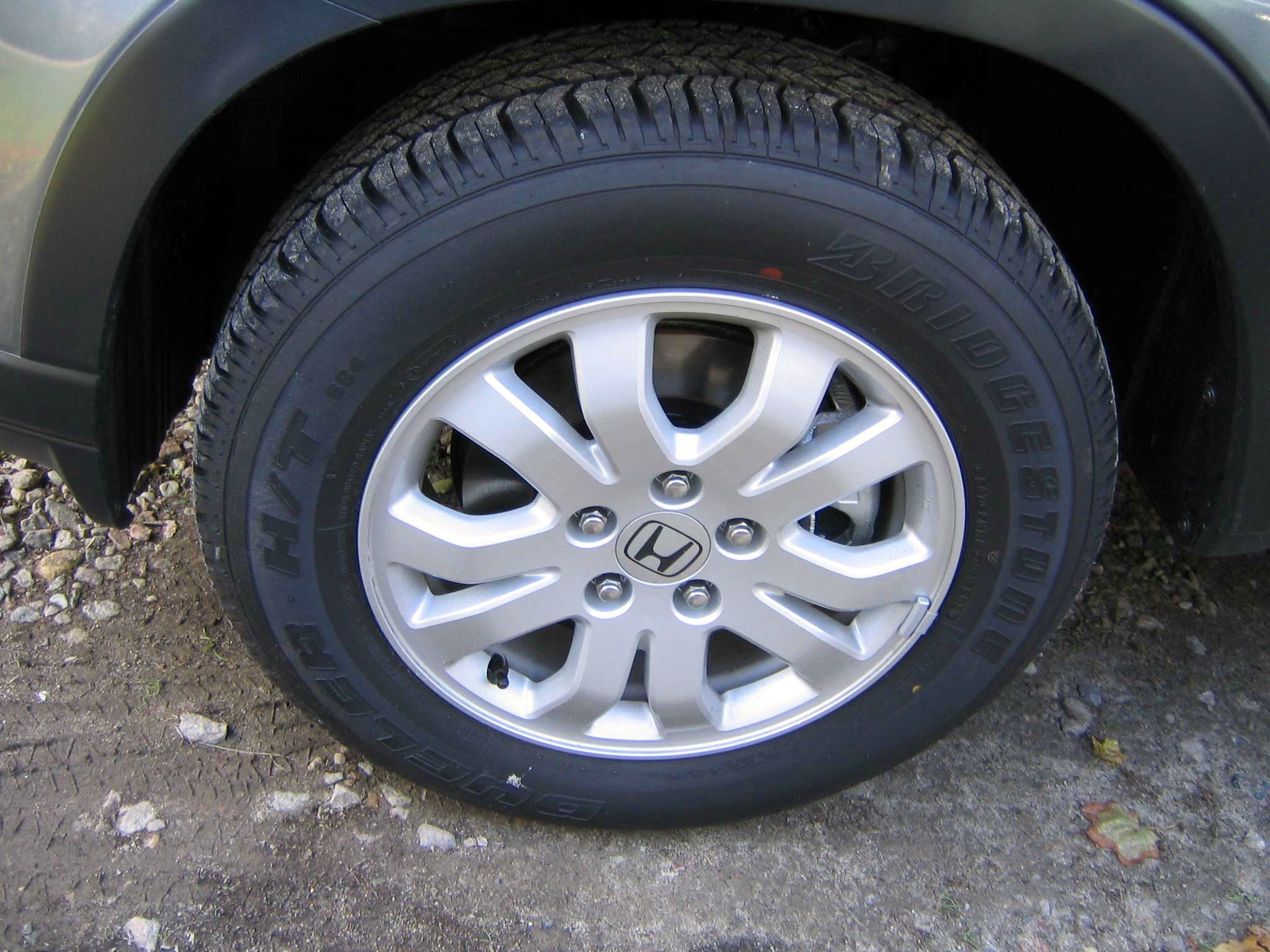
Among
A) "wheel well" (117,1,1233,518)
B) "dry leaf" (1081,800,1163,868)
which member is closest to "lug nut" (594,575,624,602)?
"wheel well" (117,1,1233,518)

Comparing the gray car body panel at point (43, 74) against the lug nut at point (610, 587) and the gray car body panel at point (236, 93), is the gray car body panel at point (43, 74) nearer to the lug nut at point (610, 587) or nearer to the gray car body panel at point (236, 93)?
the gray car body panel at point (236, 93)

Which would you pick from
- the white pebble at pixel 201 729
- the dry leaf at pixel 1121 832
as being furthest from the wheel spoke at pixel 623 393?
the dry leaf at pixel 1121 832

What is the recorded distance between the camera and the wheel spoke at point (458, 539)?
1520 millimetres

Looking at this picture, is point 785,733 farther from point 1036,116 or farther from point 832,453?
point 1036,116

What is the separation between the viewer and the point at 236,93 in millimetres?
1244

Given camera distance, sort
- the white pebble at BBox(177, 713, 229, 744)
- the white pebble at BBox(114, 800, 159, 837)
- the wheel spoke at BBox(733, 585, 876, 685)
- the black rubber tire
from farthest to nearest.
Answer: the white pebble at BBox(177, 713, 229, 744), the white pebble at BBox(114, 800, 159, 837), the wheel spoke at BBox(733, 585, 876, 685), the black rubber tire

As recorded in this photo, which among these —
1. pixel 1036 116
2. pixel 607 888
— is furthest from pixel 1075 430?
pixel 607 888

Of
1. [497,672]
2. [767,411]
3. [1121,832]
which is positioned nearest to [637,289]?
[767,411]

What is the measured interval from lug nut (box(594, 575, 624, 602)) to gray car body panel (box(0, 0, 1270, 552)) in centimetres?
77

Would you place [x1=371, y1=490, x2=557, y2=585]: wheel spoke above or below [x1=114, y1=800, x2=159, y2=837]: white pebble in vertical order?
above

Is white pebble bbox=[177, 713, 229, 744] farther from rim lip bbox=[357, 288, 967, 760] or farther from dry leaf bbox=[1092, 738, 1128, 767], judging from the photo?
dry leaf bbox=[1092, 738, 1128, 767]

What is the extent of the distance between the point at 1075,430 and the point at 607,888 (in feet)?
3.40

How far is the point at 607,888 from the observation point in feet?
5.69

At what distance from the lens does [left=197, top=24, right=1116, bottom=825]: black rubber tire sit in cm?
130
